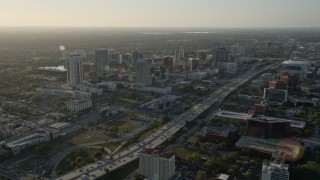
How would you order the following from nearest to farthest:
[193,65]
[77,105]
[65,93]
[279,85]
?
[77,105], [65,93], [279,85], [193,65]

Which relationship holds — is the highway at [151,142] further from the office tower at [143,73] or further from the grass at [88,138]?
the office tower at [143,73]

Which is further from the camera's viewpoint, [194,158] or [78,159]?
[78,159]

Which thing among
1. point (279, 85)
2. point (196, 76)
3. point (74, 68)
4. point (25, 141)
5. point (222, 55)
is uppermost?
point (222, 55)

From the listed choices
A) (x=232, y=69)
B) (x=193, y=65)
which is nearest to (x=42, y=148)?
(x=193, y=65)

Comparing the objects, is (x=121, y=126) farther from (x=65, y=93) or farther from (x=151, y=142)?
(x=65, y=93)

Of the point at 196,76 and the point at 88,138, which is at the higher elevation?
the point at 196,76

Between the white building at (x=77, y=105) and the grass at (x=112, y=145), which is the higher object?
the white building at (x=77, y=105)

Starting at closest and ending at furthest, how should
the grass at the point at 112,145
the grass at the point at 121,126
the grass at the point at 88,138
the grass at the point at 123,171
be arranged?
the grass at the point at 123,171
the grass at the point at 112,145
the grass at the point at 88,138
the grass at the point at 121,126

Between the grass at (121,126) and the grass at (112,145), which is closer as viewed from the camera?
the grass at (112,145)

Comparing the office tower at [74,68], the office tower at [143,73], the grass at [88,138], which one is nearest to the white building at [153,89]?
the office tower at [143,73]
